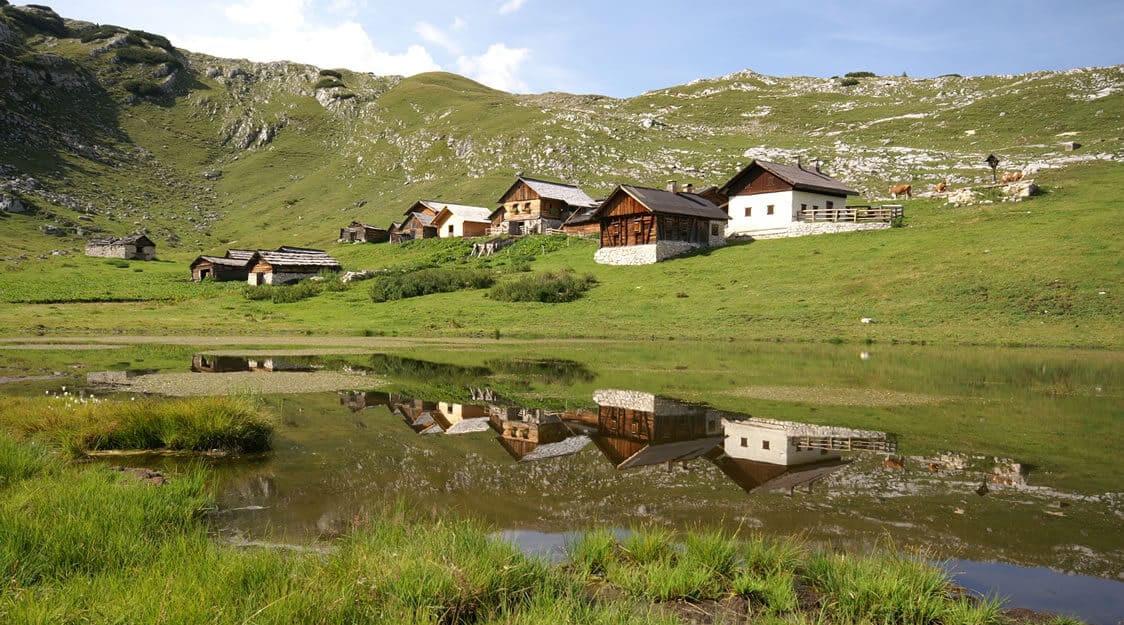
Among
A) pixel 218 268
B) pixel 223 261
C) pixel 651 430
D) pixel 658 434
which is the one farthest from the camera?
pixel 223 261

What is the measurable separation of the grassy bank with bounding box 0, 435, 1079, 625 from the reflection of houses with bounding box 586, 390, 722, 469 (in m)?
4.62

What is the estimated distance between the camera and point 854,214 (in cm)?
6091

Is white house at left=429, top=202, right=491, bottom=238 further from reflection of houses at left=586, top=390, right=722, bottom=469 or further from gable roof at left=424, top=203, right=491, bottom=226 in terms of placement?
reflection of houses at left=586, top=390, right=722, bottom=469

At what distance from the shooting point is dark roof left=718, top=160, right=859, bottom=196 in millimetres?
63250

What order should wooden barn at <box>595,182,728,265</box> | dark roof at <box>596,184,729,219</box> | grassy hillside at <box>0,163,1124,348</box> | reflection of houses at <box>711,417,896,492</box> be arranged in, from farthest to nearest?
wooden barn at <box>595,182,728,265</box> → dark roof at <box>596,184,729,219</box> → grassy hillside at <box>0,163,1124,348</box> → reflection of houses at <box>711,417,896,492</box>

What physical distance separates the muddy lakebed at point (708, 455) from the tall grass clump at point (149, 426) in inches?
24.0

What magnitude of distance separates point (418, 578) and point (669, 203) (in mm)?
59475

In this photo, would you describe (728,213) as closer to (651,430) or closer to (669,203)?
(669,203)

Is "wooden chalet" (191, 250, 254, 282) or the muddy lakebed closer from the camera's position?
the muddy lakebed

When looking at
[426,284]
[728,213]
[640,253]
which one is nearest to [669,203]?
[640,253]

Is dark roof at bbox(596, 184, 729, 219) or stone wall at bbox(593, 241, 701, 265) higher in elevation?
dark roof at bbox(596, 184, 729, 219)

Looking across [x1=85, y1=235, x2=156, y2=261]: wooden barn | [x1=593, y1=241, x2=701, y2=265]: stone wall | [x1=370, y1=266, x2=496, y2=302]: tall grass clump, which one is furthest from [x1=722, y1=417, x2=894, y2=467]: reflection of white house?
[x1=85, y1=235, x2=156, y2=261]: wooden barn

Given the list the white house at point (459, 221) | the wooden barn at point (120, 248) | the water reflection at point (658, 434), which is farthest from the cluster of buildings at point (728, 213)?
the wooden barn at point (120, 248)

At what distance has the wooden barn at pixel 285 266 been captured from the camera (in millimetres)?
71625
